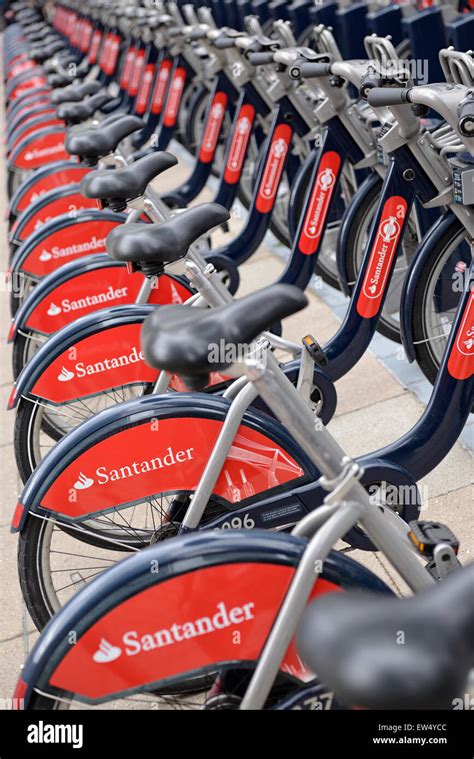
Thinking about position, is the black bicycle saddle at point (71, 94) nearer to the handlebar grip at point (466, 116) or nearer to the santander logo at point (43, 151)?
the santander logo at point (43, 151)

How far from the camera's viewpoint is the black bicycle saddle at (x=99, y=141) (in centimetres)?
355

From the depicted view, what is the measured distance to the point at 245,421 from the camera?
225 cm

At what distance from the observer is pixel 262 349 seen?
5.48 feet

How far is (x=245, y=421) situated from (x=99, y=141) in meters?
1.72

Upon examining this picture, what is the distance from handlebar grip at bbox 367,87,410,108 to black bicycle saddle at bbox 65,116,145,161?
1.34 metres

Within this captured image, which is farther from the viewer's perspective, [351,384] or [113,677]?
[351,384]

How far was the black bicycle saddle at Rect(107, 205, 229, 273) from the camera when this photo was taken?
2295 mm

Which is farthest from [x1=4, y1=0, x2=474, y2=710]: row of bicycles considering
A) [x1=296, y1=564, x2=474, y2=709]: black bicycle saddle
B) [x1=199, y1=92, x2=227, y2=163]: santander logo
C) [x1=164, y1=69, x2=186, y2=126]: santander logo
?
[x1=164, y1=69, x2=186, y2=126]: santander logo

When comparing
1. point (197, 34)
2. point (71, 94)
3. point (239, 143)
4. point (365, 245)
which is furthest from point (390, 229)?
point (71, 94)

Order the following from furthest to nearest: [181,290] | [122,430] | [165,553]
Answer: [181,290]
[122,430]
[165,553]

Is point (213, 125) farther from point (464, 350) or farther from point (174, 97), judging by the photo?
point (464, 350)
